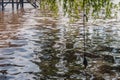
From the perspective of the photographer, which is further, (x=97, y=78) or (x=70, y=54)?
(x=70, y=54)

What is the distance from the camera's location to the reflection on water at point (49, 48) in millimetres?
11788

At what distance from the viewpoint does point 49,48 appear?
1638 centimetres

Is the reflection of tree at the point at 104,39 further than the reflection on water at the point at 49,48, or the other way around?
the reflection of tree at the point at 104,39

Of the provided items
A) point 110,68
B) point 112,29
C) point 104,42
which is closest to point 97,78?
point 110,68

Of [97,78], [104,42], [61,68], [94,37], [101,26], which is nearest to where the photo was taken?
[97,78]

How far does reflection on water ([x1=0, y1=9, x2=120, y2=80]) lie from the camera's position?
1179cm

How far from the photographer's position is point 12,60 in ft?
45.0

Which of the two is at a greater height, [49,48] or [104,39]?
[104,39]

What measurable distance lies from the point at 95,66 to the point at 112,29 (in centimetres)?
1155

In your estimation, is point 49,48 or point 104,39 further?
point 104,39

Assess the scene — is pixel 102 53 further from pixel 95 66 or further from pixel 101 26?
pixel 101 26

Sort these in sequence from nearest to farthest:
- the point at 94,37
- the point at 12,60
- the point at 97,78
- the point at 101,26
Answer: the point at 97,78
the point at 12,60
the point at 94,37
the point at 101,26

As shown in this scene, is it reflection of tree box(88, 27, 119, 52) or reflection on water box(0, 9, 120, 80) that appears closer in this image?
reflection on water box(0, 9, 120, 80)

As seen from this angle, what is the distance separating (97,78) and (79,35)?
1015cm
